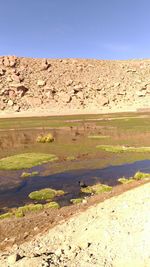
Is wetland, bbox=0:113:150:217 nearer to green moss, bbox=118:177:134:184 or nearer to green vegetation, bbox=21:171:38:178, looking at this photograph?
green vegetation, bbox=21:171:38:178

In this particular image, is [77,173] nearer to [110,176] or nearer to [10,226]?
[110,176]

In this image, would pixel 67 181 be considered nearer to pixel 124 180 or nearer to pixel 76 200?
pixel 124 180

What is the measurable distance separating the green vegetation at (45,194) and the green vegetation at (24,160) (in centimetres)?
1041

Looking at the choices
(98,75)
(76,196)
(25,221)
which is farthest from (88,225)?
(98,75)

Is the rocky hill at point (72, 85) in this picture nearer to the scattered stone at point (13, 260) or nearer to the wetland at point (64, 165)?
the wetland at point (64, 165)

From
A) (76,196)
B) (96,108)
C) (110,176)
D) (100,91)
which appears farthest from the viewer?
(100,91)

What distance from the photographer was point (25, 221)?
18562 millimetres

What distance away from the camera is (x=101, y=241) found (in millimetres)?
12430

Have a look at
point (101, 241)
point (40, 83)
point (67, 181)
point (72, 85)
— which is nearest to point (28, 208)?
point (67, 181)

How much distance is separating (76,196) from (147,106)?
4214 inches

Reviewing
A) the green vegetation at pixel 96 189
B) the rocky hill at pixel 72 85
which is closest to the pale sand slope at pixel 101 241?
the green vegetation at pixel 96 189

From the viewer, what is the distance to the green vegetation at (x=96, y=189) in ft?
80.8

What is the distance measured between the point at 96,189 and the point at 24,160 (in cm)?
1566

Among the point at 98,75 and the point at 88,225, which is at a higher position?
the point at 98,75
